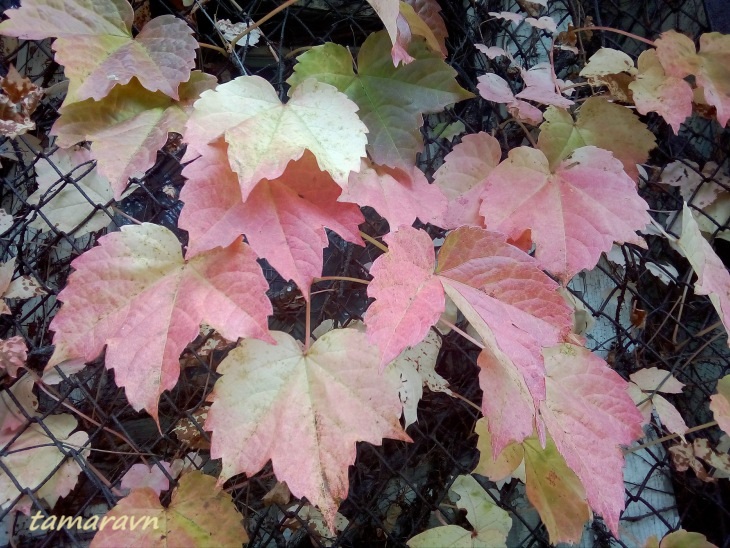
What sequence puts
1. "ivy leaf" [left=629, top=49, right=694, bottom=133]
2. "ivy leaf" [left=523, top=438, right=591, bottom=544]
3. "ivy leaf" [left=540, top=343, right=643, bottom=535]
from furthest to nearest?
"ivy leaf" [left=629, top=49, right=694, bottom=133], "ivy leaf" [left=523, top=438, right=591, bottom=544], "ivy leaf" [left=540, top=343, right=643, bottom=535]

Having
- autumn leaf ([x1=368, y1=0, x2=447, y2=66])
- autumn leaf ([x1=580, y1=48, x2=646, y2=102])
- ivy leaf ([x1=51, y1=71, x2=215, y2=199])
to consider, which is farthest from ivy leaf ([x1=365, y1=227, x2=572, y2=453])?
autumn leaf ([x1=580, y1=48, x2=646, y2=102])

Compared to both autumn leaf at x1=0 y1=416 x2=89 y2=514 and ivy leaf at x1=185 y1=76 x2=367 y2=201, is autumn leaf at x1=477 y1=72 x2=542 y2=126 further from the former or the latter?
autumn leaf at x1=0 y1=416 x2=89 y2=514

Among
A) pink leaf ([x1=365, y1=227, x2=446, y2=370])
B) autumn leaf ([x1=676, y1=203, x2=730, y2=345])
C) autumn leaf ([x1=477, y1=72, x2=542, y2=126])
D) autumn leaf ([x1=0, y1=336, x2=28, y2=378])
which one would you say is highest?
autumn leaf ([x1=477, y1=72, x2=542, y2=126])

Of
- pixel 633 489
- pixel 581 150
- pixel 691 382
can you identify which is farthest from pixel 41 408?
pixel 691 382

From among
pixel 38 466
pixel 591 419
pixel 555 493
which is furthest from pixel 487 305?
pixel 38 466

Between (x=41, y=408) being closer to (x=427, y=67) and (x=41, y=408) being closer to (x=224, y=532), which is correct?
(x=224, y=532)
